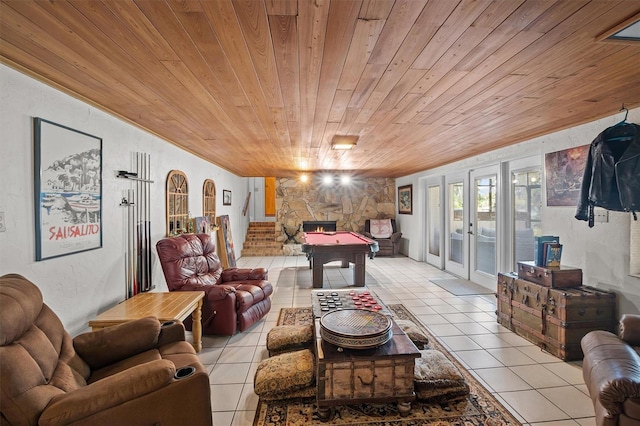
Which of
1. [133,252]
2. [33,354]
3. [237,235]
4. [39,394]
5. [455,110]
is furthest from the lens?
[237,235]

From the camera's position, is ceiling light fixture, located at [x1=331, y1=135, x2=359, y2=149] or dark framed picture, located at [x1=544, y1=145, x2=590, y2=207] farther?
ceiling light fixture, located at [x1=331, y1=135, x2=359, y2=149]

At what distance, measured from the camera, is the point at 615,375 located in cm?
156

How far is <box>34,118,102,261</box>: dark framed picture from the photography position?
6.37 ft

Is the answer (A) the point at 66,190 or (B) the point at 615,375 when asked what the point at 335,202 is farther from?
(B) the point at 615,375

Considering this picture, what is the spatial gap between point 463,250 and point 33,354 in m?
5.78

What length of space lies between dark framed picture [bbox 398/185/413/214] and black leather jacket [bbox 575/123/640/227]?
4862mm

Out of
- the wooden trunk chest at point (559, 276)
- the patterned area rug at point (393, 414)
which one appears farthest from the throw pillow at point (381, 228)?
the patterned area rug at point (393, 414)

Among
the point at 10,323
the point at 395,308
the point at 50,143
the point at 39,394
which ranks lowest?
the point at 395,308

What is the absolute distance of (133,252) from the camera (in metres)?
2.99

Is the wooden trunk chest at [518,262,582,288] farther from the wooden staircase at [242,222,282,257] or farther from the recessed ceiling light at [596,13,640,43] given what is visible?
the wooden staircase at [242,222,282,257]

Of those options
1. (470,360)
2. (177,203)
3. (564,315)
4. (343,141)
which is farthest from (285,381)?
(177,203)

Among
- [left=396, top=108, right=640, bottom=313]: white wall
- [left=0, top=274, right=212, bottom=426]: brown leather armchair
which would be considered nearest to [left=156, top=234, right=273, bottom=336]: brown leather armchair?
[left=0, top=274, right=212, bottom=426]: brown leather armchair

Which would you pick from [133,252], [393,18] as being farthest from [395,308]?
[393,18]

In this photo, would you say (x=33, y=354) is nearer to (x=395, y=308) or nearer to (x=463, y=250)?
(x=395, y=308)
